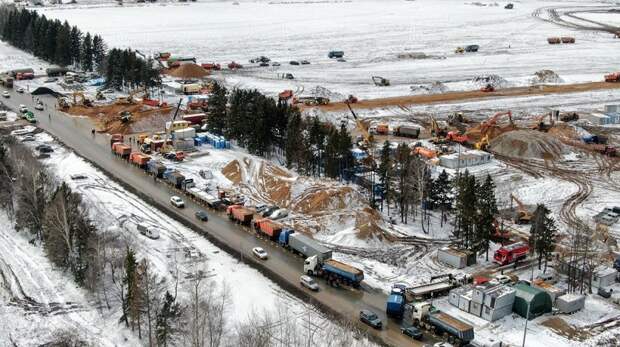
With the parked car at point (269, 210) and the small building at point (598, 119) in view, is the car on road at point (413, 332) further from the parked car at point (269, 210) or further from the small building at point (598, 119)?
the small building at point (598, 119)

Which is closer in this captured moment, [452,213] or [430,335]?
[430,335]

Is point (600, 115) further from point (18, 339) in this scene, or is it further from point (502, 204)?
point (18, 339)

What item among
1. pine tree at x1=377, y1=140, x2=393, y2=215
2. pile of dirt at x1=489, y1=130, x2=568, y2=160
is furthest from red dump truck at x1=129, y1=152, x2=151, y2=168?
pile of dirt at x1=489, y1=130, x2=568, y2=160

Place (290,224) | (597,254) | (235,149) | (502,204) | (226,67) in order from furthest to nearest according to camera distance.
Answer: (226,67)
(235,149)
(502,204)
(290,224)
(597,254)

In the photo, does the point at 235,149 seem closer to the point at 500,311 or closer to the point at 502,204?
the point at 502,204

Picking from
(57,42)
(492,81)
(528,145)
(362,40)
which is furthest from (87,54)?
(528,145)

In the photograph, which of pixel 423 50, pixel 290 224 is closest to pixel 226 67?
pixel 423 50

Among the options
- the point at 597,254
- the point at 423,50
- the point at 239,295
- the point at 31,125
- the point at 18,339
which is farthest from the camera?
the point at 423,50

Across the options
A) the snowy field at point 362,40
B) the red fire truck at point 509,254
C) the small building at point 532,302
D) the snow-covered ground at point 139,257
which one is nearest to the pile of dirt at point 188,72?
the snowy field at point 362,40
